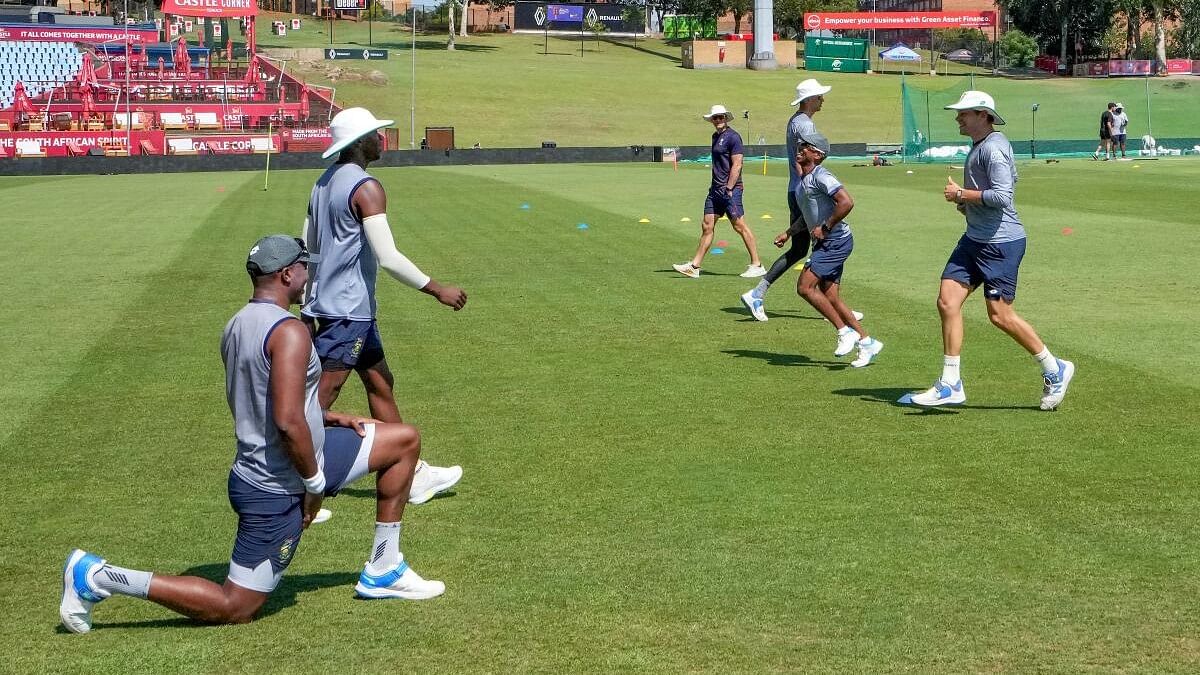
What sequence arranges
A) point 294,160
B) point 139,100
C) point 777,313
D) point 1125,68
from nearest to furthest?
1. point 777,313
2. point 294,160
3. point 139,100
4. point 1125,68

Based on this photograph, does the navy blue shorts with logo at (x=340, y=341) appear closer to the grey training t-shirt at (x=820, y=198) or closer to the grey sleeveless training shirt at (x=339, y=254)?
the grey sleeveless training shirt at (x=339, y=254)

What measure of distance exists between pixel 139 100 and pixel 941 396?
54443 millimetres

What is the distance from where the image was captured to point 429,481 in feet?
24.6

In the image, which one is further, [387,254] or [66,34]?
[66,34]

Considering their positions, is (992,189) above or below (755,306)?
above

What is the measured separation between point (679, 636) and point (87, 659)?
2.28m

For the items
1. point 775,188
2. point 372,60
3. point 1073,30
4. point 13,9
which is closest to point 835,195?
point 775,188

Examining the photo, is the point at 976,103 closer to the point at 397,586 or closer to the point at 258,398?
the point at 397,586

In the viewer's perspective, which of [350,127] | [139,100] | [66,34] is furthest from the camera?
[66,34]

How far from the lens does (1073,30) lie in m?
109

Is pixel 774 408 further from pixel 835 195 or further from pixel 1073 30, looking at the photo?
pixel 1073 30

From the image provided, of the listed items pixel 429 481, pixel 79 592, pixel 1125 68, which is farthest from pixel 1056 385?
pixel 1125 68

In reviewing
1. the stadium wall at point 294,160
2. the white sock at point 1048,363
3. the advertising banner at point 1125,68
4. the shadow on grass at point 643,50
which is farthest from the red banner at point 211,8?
the white sock at point 1048,363

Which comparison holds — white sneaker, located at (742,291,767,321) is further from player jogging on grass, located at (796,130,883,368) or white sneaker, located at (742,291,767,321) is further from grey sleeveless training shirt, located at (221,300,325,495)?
grey sleeveless training shirt, located at (221,300,325,495)
